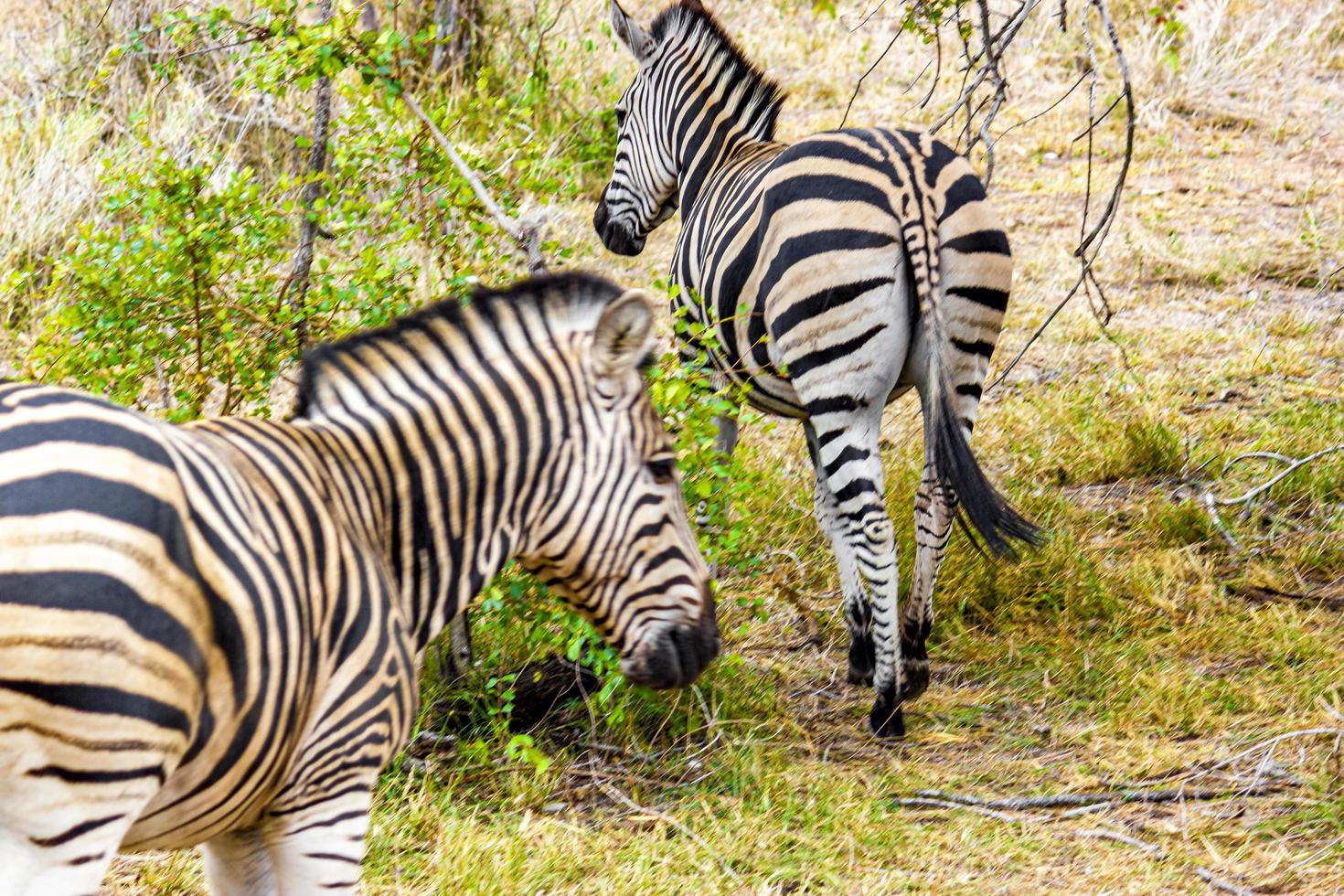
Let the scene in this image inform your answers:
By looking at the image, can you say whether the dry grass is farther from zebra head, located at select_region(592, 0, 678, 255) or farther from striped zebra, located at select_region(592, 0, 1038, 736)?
zebra head, located at select_region(592, 0, 678, 255)

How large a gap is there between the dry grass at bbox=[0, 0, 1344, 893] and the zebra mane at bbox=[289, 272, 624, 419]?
1571 millimetres

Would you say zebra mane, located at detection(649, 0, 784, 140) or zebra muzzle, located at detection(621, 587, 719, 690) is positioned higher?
zebra mane, located at detection(649, 0, 784, 140)

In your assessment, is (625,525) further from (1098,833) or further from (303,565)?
(1098,833)

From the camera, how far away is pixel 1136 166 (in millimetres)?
9781

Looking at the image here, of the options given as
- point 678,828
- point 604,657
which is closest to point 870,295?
point 604,657

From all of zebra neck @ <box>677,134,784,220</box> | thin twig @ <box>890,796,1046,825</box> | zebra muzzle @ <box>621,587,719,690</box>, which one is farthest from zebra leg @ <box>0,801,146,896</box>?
zebra neck @ <box>677,134,784,220</box>

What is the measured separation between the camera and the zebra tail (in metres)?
4.53

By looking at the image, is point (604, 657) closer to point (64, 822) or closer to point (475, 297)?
point (475, 297)

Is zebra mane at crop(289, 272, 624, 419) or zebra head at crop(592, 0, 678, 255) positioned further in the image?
zebra head at crop(592, 0, 678, 255)

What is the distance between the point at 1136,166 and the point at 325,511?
8.68 meters

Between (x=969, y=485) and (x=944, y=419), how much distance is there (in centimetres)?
24

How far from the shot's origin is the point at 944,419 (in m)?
4.57

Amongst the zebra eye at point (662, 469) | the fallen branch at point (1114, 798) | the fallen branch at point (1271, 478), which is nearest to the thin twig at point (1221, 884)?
the fallen branch at point (1114, 798)

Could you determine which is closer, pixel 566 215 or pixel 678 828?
pixel 678 828
